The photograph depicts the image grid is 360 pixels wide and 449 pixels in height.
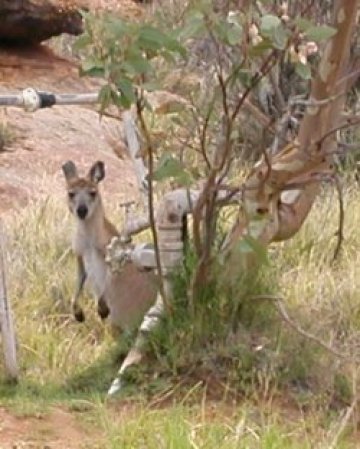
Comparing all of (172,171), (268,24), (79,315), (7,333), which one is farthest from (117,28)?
(79,315)

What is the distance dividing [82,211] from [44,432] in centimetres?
321

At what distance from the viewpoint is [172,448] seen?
512cm

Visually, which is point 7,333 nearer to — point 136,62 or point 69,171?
point 136,62

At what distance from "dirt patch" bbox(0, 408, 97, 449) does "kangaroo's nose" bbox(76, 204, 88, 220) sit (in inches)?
111

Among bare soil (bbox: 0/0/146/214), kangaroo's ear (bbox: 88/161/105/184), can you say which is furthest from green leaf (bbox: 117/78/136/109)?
bare soil (bbox: 0/0/146/214)

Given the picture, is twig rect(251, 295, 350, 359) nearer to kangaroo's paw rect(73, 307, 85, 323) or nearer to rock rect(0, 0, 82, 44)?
kangaroo's paw rect(73, 307, 85, 323)

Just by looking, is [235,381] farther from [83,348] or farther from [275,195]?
[83,348]

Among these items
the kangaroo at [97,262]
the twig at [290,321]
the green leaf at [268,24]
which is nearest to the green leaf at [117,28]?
the green leaf at [268,24]

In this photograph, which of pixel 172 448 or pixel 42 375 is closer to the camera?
pixel 172 448

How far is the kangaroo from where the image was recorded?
25.4ft

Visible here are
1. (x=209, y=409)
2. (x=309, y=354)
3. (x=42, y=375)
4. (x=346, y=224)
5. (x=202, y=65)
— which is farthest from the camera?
(x=202, y=65)

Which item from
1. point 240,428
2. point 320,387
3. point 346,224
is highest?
point 240,428

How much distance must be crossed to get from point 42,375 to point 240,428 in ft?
6.54

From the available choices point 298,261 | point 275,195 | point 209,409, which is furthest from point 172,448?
point 298,261
